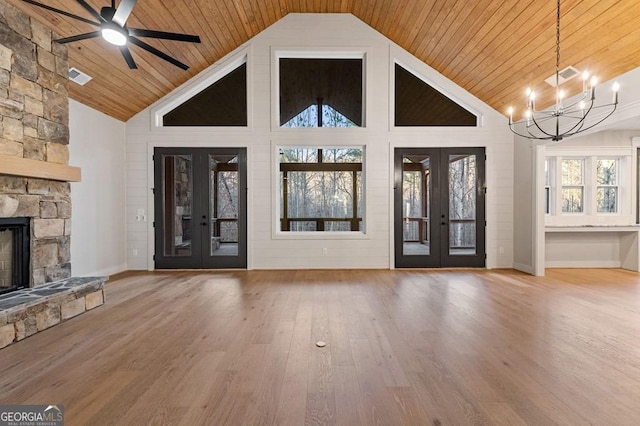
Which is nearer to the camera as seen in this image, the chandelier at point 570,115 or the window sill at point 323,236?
the chandelier at point 570,115

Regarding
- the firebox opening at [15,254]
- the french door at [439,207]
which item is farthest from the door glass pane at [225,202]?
the french door at [439,207]

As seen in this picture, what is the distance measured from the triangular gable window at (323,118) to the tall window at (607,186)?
5.07 metres

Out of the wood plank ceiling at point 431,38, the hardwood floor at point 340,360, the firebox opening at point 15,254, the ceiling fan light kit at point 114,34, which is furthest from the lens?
the wood plank ceiling at point 431,38

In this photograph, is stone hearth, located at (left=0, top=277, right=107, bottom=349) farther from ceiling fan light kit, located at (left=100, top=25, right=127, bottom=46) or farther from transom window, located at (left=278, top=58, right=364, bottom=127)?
transom window, located at (left=278, top=58, right=364, bottom=127)

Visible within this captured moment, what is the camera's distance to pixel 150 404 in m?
1.90

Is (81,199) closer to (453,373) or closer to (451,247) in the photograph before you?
(453,373)

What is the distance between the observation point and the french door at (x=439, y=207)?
20.6 ft

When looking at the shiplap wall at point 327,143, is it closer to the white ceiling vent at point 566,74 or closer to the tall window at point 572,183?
the tall window at point 572,183

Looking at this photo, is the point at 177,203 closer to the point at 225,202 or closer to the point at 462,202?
the point at 225,202

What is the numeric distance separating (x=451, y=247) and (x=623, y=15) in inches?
161

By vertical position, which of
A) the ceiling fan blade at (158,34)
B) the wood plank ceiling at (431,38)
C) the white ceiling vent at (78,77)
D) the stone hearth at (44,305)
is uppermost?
the wood plank ceiling at (431,38)

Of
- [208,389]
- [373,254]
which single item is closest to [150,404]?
[208,389]

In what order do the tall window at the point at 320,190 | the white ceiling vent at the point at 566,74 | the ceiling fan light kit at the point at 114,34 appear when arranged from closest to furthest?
the ceiling fan light kit at the point at 114,34 → the white ceiling vent at the point at 566,74 → the tall window at the point at 320,190

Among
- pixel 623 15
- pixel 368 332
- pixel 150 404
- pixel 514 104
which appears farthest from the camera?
pixel 514 104
